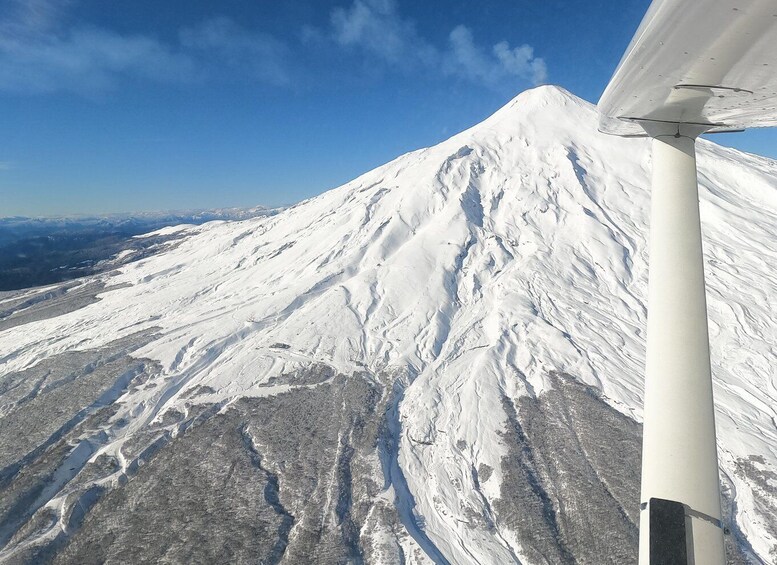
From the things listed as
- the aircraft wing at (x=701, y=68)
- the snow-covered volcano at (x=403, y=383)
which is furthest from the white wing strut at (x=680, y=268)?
the snow-covered volcano at (x=403, y=383)

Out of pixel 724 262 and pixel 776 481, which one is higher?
pixel 724 262

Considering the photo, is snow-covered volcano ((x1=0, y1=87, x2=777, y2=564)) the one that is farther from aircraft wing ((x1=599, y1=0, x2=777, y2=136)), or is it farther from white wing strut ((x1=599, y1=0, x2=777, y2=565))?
aircraft wing ((x1=599, y1=0, x2=777, y2=136))

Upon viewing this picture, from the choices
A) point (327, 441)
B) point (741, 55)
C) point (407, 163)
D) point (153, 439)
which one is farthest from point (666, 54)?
point (407, 163)

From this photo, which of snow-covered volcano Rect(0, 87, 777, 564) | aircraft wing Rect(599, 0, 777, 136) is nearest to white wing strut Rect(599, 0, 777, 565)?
aircraft wing Rect(599, 0, 777, 136)

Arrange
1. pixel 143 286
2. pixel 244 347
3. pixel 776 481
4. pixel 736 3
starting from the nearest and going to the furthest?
pixel 736 3 < pixel 776 481 < pixel 244 347 < pixel 143 286

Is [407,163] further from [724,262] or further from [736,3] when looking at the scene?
[736,3]

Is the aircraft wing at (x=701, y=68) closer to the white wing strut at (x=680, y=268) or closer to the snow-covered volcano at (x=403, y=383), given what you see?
the white wing strut at (x=680, y=268)
